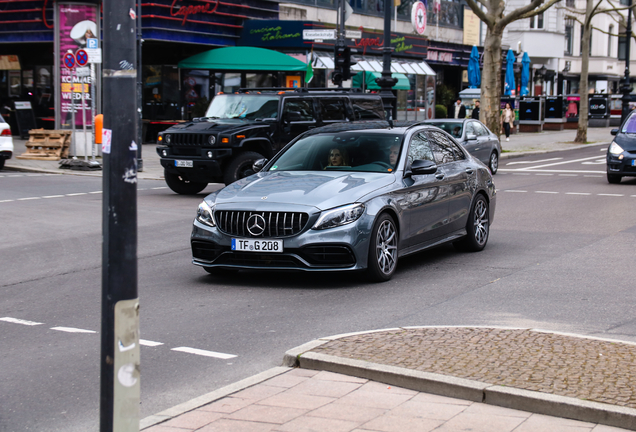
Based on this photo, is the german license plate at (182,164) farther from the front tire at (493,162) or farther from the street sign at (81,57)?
the front tire at (493,162)

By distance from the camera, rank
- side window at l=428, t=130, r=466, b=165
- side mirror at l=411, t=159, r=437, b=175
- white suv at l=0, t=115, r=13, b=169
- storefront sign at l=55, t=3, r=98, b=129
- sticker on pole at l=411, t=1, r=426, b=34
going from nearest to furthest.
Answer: side mirror at l=411, t=159, r=437, b=175, side window at l=428, t=130, r=466, b=165, white suv at l=0, t=115, r=13, b=169, storefront sign at l=55, t=3, r=98, b=129, sticker on pole at l=411, t=1, r=426, b=34

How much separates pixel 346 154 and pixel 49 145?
60.5 ft

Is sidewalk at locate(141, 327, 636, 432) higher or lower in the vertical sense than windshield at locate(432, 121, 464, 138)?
lower

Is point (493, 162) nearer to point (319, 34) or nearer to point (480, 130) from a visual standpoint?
point (480, 130)

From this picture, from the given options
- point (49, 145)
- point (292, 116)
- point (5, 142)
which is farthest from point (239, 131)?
point (49, 145)

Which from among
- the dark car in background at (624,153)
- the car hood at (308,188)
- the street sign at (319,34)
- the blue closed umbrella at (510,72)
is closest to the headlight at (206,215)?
the car hood at (308,188)

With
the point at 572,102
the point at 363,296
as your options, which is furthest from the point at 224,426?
the point at 572,102

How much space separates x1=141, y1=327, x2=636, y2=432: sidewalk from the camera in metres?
4.41

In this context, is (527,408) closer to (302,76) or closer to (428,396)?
→ (428,396)

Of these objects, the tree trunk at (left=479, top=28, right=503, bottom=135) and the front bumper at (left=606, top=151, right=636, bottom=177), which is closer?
Answer: the front bumper at (left=606, top=151, right=636, bottom=177)

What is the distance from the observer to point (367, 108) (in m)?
19.3

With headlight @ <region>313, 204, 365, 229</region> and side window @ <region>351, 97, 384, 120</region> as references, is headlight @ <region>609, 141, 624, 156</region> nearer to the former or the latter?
side window @ <region>351, 97, 384, 120</region>

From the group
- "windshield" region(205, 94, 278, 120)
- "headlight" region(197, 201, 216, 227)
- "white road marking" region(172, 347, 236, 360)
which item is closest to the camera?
"white road marking" region(172, 347, 236, 360)

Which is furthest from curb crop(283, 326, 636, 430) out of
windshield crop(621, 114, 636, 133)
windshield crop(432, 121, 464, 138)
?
windshield crop(432, 121, 464, 138)
